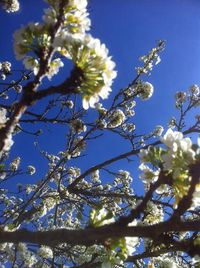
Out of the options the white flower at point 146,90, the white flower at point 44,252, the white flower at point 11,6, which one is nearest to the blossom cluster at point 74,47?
the white flower at point 44,252

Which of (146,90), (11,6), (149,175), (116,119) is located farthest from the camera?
(146,90)

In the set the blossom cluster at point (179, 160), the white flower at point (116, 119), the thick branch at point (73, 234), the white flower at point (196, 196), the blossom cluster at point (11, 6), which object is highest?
the blossom cluster at point (11, 6)

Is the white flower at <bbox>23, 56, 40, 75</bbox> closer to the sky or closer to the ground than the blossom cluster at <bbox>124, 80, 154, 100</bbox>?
closer to the ground

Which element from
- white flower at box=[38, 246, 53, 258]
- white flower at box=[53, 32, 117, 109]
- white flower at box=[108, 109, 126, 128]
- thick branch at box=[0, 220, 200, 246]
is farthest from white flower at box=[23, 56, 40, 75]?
white flower at box=[108, 109, 126, 128]

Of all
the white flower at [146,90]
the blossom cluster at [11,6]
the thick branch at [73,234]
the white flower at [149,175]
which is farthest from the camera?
the white flower at [146,90]

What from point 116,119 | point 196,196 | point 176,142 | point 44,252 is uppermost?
point 116,119

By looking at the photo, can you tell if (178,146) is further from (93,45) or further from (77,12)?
(77,12)

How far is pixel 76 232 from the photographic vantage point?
1.96 m

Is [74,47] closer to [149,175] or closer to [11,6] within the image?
[149,175]

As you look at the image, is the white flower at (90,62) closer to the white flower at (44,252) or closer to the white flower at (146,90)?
the white flower at (44,252)

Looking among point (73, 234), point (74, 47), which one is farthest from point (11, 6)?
point (73, 234)

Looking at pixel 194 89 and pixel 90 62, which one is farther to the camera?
pixel 194 89

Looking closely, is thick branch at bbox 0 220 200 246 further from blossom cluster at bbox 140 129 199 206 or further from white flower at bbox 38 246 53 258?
white flower at bbox 38 246 53 258

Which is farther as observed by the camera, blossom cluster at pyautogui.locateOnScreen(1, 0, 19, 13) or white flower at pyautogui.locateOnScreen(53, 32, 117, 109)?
blossom cluster at pyautogui.locateOnScreen(1, 0, 19, 13)
